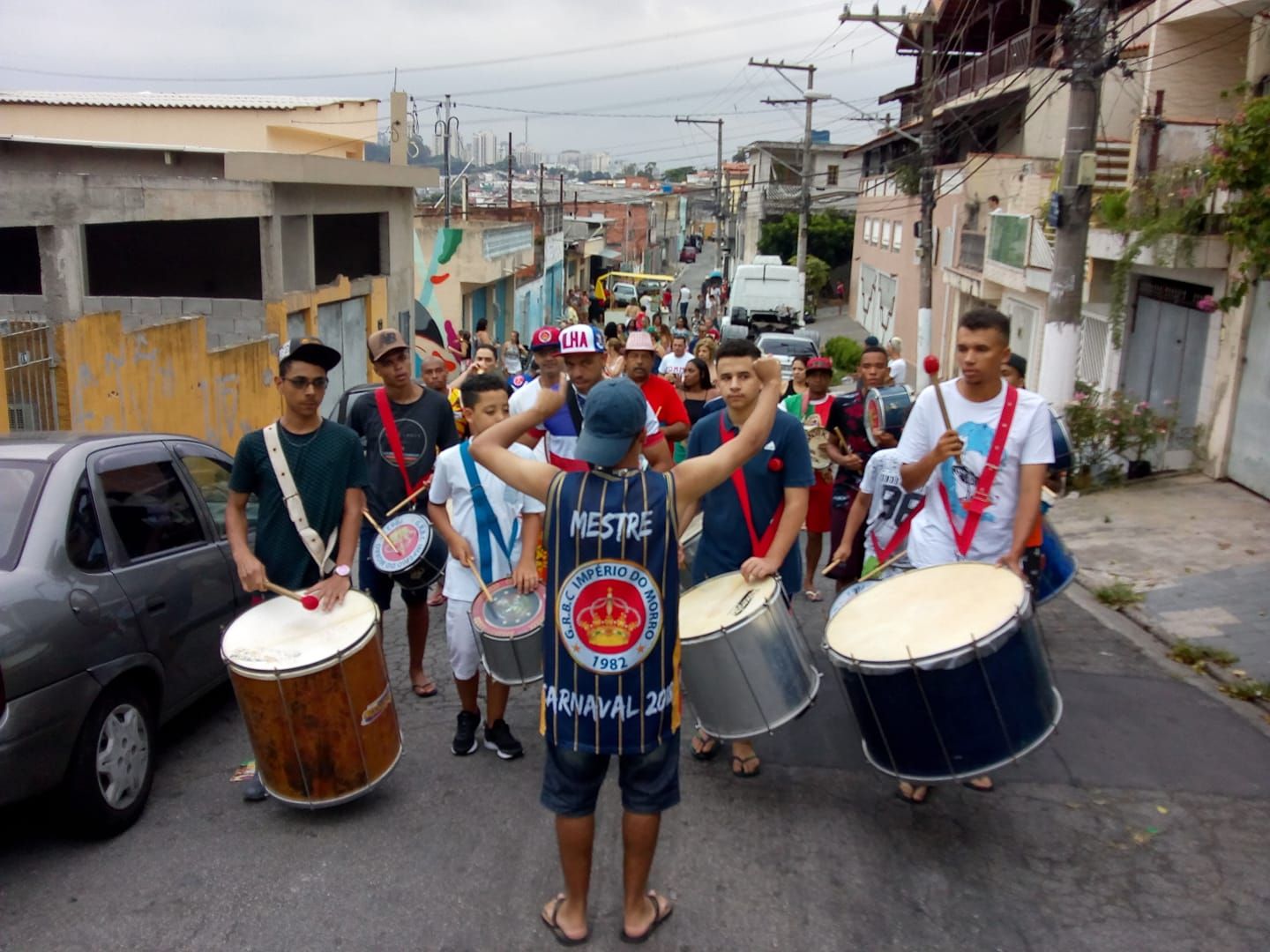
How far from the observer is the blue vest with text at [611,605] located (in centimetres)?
331

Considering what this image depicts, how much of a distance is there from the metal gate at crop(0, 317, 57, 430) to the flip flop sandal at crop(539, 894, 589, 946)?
7.68 meters

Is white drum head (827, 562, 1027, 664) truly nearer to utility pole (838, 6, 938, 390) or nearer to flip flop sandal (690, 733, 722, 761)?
flip flop sandal (690, 733, 722, 761)

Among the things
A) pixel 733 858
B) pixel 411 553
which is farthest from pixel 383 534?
pixel 733 858

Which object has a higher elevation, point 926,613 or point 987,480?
point 987,480

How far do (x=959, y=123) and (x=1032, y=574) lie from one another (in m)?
28.9

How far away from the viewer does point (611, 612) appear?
335cm

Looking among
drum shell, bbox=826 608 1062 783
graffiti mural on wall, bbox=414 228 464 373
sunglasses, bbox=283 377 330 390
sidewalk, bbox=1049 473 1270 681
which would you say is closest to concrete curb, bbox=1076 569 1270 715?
sidewalk, bbox=1049 473 1270 681

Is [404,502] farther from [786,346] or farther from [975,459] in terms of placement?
[786,346]

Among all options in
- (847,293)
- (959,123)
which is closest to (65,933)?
(959,123)

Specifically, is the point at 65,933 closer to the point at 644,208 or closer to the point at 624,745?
the point at 624,745

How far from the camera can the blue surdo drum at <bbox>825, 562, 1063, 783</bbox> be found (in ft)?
12.4

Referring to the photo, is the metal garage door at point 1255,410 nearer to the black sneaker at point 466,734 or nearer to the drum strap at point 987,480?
the drum strap at point 987,480

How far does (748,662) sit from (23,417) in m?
8.02

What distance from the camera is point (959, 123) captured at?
3092cm
